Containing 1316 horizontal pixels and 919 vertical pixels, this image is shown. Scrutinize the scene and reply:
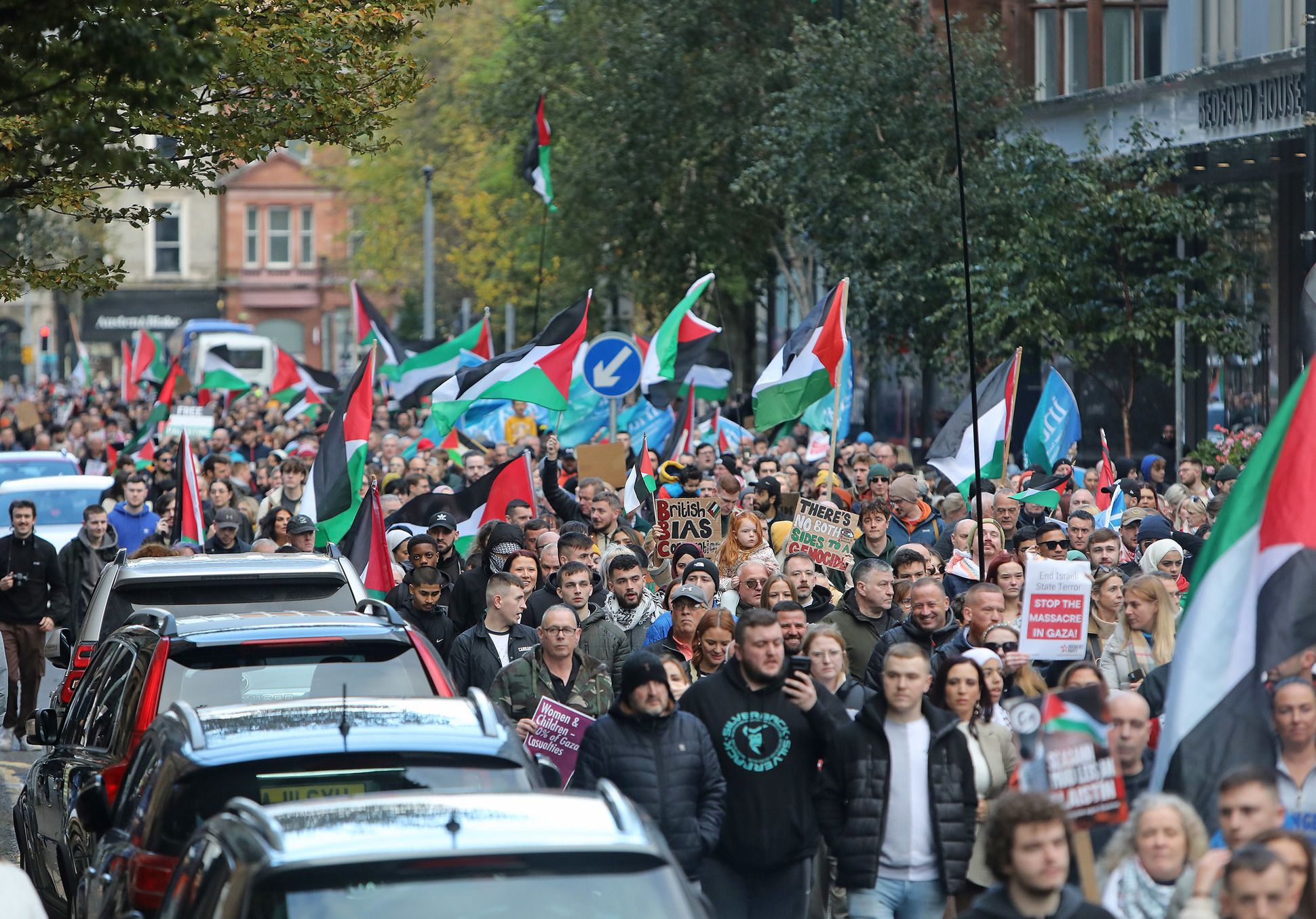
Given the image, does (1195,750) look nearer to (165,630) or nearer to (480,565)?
(165,630)

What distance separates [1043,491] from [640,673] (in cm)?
926

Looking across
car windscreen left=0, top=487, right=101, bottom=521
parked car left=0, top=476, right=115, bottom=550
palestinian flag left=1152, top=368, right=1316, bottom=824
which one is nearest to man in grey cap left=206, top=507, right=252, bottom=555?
parked car left=0, top=476, right=115, bottom=550

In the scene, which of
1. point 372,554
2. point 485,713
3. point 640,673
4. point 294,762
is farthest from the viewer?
point 372,554

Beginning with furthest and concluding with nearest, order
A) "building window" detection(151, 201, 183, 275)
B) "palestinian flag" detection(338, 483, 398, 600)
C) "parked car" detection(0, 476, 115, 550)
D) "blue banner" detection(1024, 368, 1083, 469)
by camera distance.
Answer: "building window" detection(151, 201, 183, 275)
"parked car" detection(0, 476, 115, 550)
"blue banner" detection(1024, 368, 1083, 469)
"palestinian flag" detection(338, 483, 398, 600)

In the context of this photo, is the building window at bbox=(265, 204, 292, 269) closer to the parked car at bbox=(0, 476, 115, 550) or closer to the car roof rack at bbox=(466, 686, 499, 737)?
the parked car at bbox=(0, 476, 115, 550)

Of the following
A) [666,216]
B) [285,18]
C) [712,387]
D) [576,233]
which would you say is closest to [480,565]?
[285,18]

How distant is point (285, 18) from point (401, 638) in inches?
263

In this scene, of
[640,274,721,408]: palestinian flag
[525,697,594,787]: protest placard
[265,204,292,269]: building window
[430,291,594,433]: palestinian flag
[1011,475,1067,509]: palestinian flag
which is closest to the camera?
[525,697,594,787]: protest placard

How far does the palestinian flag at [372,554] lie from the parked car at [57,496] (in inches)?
269

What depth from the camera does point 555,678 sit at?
890cm

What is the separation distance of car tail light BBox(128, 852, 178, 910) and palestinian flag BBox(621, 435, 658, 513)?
36.0 feet

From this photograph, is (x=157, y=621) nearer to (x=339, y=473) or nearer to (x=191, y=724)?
(x=191, y=724)

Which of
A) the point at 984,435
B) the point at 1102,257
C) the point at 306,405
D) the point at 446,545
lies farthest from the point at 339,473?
the point at 306,405

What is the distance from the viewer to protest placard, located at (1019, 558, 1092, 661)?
332 inches
